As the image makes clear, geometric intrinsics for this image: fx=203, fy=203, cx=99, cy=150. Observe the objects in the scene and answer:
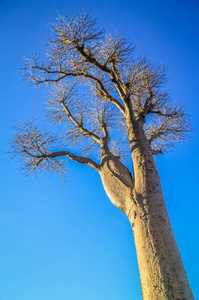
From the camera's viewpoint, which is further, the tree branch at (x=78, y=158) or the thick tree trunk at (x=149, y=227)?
the tree branch at (x=78, y=158)

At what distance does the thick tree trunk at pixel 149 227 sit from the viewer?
1892mm

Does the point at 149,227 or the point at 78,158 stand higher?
the point at 78,158

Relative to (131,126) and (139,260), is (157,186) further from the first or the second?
(131,126)

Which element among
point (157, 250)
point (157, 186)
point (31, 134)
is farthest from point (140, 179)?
point (31, 134)

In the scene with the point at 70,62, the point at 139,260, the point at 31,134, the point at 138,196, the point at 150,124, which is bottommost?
the point at 139,260

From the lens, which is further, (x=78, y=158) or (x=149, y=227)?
(x=78, y=158)

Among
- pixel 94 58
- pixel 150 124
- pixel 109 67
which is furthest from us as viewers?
pixel 150 124

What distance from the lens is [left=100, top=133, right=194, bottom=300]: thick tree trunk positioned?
1892mm

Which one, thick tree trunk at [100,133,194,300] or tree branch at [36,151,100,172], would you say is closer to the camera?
thick tree trunk at [100,133,194,300]

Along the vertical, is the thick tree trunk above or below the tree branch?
below

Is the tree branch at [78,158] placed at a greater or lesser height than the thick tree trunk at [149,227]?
greater

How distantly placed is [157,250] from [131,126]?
7.40 feet

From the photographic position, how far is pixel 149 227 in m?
2.24

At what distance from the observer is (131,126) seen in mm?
3783
